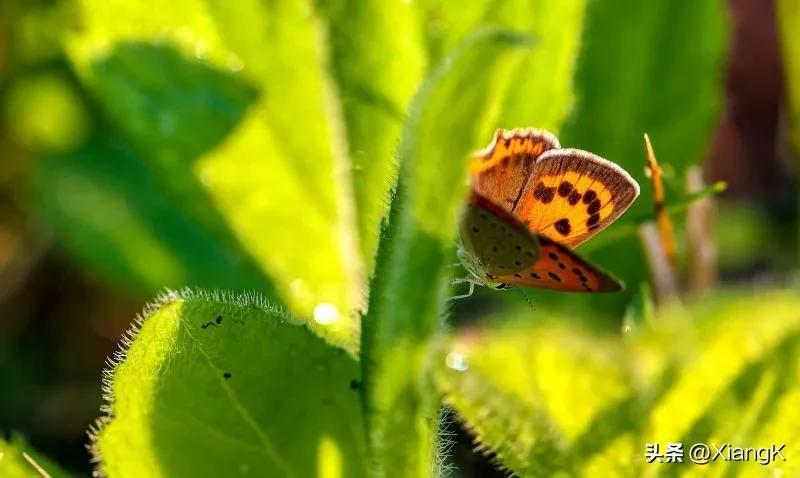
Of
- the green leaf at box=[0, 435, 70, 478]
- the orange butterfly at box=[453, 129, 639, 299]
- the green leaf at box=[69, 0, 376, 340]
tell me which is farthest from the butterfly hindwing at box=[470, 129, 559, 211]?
the green leaf at box=[0, 435, 70, 478]

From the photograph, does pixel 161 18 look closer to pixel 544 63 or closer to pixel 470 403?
pixel 544 63

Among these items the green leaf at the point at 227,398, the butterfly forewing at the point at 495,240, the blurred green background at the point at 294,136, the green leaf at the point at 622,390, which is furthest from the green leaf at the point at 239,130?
the green leaf at the point at 622,390

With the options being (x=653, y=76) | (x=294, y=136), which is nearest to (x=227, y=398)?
(x=294, y=136)

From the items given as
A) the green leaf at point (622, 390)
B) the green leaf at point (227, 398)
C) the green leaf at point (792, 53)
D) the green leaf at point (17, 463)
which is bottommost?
the green leaf at point (17, 463)

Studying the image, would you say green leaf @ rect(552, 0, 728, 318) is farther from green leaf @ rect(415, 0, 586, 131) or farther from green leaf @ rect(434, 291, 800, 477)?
green leaf @ rect(434, 291, 800, 477)

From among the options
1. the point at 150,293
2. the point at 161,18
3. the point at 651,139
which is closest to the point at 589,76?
the point at 651,139

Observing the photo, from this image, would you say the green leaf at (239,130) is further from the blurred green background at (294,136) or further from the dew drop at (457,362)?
the dew drop at (457,362)

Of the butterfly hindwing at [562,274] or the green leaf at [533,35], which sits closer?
the butterfly hindwing at [562,274]
